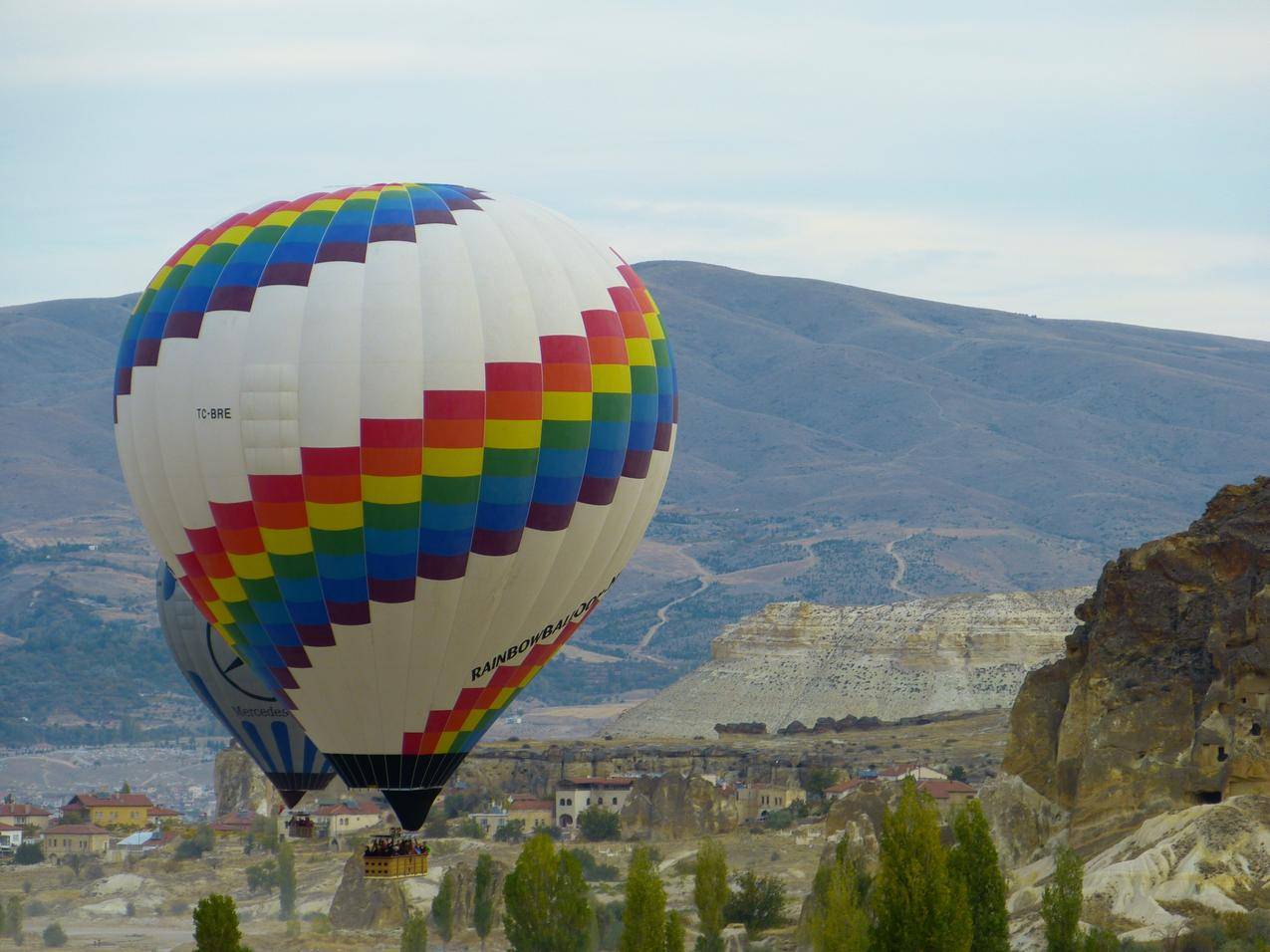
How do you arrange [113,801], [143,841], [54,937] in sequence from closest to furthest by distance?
[54,937]
[143,841]
[113,801]

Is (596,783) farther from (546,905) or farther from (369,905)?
(546,905)

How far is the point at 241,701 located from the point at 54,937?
31.6 metres

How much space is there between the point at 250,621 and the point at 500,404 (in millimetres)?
6309

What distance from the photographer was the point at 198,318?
4706 centimetres

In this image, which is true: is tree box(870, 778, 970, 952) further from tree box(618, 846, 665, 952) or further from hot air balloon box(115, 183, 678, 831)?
hot air balloon box(115, 183, 678, 831)

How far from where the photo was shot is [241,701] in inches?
2474

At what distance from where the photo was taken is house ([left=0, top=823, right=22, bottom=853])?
117 metres

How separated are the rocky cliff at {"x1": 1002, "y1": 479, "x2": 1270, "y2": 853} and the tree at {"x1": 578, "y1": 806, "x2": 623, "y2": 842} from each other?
3862cm

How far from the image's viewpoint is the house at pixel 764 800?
328 feet

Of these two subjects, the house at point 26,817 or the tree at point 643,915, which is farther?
the house at point 26,817

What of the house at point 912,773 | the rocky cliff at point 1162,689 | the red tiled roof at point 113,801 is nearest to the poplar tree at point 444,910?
the house at point 912,773

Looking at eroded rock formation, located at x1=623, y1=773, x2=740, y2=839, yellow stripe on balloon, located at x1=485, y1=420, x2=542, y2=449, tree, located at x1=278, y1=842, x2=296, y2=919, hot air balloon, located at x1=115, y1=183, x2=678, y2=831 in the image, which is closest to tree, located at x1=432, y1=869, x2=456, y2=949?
tree, located at x1=278, y1=842, x2=296, y2=919

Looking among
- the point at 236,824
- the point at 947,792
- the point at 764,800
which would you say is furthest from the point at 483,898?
the point at 236,824

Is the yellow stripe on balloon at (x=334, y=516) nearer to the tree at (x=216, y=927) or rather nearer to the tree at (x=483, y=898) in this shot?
the tree at (x=216, y=927)
